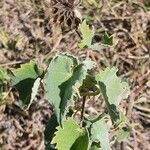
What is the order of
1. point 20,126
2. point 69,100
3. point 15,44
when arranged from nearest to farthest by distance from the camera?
point 69,100, point 20,126, point 15,44

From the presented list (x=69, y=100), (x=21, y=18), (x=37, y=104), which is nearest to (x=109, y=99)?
(x=69, y=100)

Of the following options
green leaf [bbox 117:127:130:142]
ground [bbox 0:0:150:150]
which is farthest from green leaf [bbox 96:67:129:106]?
ground [bbox 0:0:150:150]

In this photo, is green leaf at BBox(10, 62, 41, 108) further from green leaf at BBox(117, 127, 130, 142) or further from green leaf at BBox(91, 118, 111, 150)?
green leaf at BBox(117, 127, 130, 142)

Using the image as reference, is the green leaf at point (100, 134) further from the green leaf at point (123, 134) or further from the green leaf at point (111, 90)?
the green leaf at point (123, 134)

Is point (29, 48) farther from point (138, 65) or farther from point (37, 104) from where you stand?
point (138, 65)

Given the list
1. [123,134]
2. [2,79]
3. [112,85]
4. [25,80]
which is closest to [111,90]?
[112,85]
